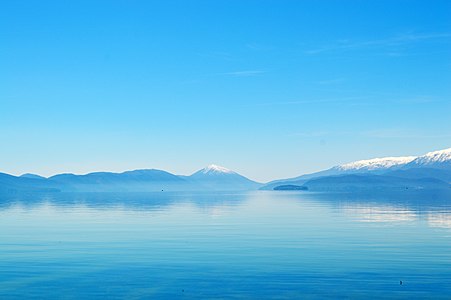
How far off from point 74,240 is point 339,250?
108 feet

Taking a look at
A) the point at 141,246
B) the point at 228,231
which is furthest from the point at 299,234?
the point at 141,246

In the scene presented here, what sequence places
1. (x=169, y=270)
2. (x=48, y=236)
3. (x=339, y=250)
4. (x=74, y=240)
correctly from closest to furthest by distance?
(x=169, y=270)
(x=339, y=250)
(x=74, y=240)
(x=48, y=236)

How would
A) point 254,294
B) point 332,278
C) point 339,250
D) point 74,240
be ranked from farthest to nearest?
point 74,240
point 339,250
point 332,278
point 254,294

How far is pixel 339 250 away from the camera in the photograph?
56.0 metres

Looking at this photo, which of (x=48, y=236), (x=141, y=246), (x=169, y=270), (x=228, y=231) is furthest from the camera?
(x=228, y=231)

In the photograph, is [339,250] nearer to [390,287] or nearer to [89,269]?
[390,287]

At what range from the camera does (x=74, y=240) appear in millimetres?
66438

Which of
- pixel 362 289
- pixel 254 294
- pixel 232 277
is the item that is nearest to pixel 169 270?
pixel 232 277

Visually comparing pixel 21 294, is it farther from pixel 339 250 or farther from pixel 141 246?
pixel 339 250

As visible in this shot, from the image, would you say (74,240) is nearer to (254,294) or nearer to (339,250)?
(339,250)

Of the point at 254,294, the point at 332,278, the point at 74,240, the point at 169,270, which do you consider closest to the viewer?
the point at 254,294

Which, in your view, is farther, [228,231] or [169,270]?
[228,231]

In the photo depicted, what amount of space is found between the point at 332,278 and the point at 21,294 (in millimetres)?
22815

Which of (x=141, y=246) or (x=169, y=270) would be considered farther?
(x=141, y=246)
